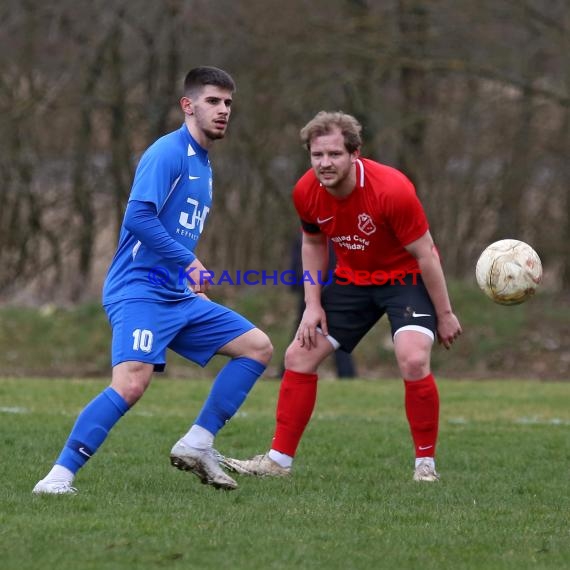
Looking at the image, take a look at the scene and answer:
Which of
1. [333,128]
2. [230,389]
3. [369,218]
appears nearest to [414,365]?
[369,218]

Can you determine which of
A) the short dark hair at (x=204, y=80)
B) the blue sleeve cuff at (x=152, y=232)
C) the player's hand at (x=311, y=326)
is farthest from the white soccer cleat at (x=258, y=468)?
the short dark hair at (x=204, y=80)

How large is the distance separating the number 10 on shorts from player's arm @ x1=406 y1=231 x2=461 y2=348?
5.21 ft

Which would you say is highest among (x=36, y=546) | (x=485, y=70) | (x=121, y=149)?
(x=485, y=70)

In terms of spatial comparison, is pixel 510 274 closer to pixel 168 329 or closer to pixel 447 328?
pixel 447 328

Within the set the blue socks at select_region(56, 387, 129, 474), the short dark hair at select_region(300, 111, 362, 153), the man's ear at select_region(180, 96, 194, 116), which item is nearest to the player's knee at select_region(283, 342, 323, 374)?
the short dark hair at select_region(300, 111, 362, 153)

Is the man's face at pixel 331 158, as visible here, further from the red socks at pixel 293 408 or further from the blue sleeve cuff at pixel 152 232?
the red socks at pixel 293 408

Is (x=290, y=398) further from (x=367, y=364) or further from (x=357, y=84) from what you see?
(x=357, y=84)

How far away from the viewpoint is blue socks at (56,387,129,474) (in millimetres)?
5465

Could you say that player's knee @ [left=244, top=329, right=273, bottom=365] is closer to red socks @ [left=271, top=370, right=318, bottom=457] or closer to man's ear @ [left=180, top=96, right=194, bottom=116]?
red socks @ [left=271, top=370, right=318, bottom=457]

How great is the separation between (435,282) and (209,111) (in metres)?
1.59

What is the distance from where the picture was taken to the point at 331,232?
21.4 feet

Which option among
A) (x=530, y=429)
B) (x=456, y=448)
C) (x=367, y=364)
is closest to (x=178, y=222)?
(x=456, y=448)

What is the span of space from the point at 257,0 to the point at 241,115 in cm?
205

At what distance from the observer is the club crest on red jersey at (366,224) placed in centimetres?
634
